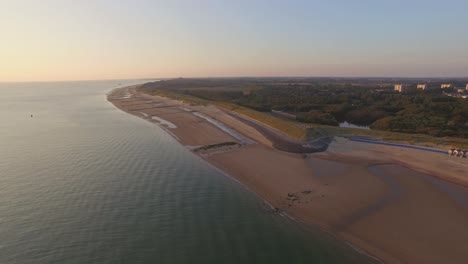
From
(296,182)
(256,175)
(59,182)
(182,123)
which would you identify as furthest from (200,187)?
(182,123)

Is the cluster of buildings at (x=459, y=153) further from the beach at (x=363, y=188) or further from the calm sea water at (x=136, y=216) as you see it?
the calm sea water at (x=136, y=216)

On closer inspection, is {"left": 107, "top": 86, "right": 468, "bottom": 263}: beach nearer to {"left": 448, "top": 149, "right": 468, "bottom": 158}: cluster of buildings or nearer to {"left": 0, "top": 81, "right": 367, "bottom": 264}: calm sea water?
{"left": 448, "top": 149, "right": 468, "bottom": 158}: cluster of buildings

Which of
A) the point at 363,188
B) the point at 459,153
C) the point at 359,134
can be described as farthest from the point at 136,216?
Answer: the point at 359,134

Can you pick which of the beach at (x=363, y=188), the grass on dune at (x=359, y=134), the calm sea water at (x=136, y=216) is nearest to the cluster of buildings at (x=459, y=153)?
the beach at (x=363, y=188)

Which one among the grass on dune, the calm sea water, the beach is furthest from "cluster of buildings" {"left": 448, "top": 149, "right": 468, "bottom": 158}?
the calm sea water

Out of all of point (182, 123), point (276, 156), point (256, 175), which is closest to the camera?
point (256, 175)

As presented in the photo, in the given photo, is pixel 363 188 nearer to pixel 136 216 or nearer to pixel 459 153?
pixel 459 153

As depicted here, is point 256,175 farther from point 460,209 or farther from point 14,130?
point 14,130
